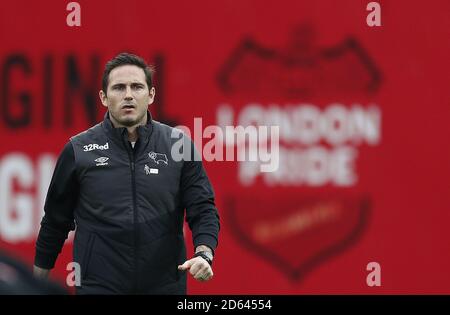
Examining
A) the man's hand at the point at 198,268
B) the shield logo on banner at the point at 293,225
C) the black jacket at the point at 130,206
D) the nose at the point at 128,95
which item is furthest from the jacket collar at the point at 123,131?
the shield logo on banner at the point at 293,225

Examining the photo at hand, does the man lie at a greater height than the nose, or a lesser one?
lesser

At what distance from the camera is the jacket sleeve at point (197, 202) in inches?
144

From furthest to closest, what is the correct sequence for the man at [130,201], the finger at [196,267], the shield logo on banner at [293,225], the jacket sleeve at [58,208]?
the shield logo on banner at [293,225]
the jacket sleeve at [58,208]
the man at [130,201]
the finger at [196,267]

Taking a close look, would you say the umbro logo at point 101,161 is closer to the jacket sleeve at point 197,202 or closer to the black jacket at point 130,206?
the black jacket at point 130,206

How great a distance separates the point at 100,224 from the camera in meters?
3.58

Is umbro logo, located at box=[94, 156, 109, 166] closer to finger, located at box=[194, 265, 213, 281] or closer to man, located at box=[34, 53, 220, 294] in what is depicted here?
man, located at box=[34, 53, 220, 294]

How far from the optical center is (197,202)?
3.66 meters

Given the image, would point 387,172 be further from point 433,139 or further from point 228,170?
point 228,170

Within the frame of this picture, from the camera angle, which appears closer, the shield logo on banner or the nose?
the nose

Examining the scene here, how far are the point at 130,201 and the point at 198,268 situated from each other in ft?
1.14

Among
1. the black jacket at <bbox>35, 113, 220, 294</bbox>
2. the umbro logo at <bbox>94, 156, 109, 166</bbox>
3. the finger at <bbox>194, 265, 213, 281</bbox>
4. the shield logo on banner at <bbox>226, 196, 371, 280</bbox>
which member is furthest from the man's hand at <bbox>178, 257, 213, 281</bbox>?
the shield logo on banner at <bbox>226, 196, 371, 280</bbox>

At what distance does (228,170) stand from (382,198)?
2.80ft

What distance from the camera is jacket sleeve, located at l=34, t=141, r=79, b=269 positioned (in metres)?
3.65

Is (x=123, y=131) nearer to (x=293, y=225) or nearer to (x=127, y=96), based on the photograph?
(x=127, y=96)
